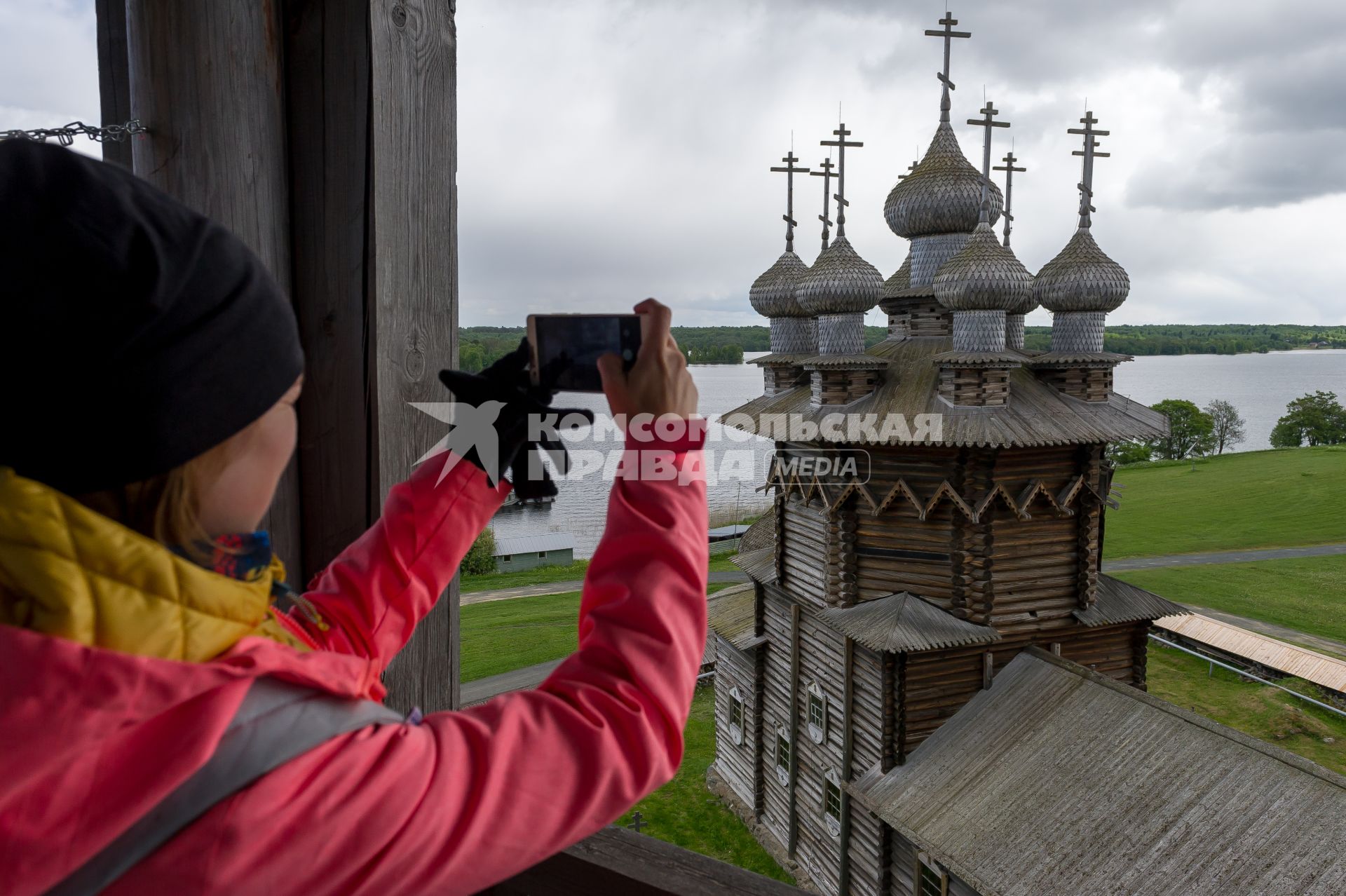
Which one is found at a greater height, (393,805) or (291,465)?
(291,465)

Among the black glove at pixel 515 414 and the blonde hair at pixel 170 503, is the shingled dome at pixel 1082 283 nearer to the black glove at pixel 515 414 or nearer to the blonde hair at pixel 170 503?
the black glove at pixel 515 414

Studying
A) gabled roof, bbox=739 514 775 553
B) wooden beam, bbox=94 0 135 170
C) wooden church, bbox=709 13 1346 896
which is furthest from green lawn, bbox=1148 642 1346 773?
wooden beam, bbox=94 0 135 170

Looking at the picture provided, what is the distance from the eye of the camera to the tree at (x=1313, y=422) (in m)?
35.0

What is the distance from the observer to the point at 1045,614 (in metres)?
9.19

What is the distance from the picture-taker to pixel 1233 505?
29781mm

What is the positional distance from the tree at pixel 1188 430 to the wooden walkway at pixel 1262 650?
19.7 metres

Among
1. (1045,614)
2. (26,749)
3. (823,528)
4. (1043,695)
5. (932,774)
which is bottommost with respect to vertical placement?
(932,774)

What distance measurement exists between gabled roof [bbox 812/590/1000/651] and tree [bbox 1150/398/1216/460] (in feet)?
101

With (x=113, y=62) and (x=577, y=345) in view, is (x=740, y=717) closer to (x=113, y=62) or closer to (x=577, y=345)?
(x=113, y=62)

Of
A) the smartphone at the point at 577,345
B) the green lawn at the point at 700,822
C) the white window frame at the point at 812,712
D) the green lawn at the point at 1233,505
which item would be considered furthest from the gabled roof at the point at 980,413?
the green lawn at the point at 1233,505

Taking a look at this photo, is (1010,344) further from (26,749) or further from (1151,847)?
(26,749)

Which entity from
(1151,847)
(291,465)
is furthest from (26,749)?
(1151,847)

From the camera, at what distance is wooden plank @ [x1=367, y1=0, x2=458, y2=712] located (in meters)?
1.36

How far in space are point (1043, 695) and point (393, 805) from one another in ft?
29.1
